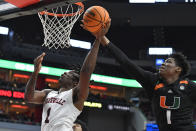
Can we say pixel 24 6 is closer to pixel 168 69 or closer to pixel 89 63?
pixel 89 63

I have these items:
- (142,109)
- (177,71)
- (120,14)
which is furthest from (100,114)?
(177,71)

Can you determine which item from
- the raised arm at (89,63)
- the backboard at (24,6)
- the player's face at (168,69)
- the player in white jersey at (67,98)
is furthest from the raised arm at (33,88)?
the backboard at (24,6)

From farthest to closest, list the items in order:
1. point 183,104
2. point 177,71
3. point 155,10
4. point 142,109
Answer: point 142,109 < point 155,10 < point 177,71 < point 183,104

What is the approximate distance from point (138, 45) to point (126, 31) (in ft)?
5.02

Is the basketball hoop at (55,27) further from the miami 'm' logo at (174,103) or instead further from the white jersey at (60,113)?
the miami 'm' logo at (174,103)

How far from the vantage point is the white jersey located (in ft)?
9.20

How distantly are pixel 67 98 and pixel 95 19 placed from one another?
819mm

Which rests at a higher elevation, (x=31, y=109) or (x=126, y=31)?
(x=126, y=31)

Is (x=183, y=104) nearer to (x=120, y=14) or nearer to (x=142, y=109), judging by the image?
(x=120, y=14)

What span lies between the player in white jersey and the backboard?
1.72 metres

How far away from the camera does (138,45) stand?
23.7 meters

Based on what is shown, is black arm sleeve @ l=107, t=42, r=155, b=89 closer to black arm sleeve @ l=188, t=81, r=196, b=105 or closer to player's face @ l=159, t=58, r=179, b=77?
player's face @ l=159, t=58, r=179, b=77

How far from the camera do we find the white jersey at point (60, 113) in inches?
110

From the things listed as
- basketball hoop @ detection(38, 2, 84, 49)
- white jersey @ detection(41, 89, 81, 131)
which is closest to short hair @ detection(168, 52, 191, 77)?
white jersey @ detection(41, 89, 81, 131)
